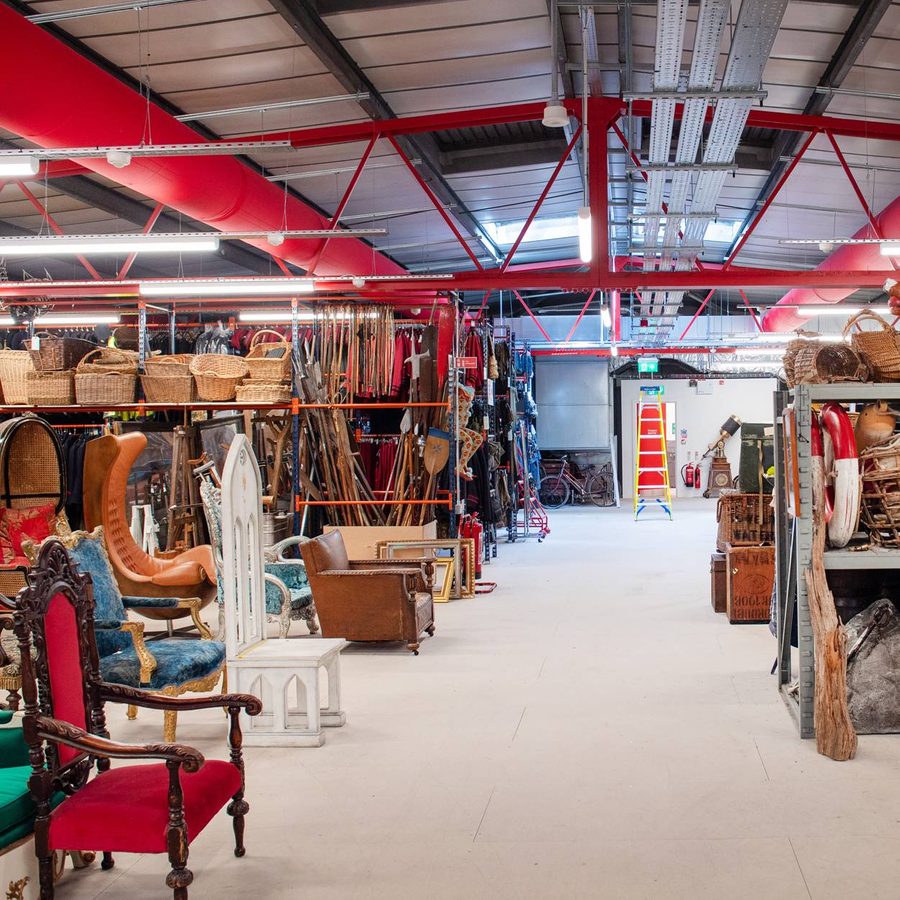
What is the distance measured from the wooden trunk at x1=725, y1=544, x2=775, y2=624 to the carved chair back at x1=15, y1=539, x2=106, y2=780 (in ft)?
16.8

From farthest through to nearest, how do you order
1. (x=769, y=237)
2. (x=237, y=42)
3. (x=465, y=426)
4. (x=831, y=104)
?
1. (x=769, y=237)
2. (x=465, y=426)
3. (x=831, y=104)
4. (x=237, y=42)

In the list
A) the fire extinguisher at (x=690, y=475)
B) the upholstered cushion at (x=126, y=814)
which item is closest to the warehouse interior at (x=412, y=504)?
the upholstered cushion at (x=126, y=814)

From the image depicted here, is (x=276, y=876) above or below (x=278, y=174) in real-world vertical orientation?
below

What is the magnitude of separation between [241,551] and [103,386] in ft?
15.9

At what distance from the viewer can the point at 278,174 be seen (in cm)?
1036

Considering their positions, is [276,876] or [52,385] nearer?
[276,876]

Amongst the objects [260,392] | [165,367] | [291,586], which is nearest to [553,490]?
[260,392]

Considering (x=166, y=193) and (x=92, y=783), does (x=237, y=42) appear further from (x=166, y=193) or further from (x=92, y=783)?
(x=92, y=783)

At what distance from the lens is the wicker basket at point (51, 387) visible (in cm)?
888

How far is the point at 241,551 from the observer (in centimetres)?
465

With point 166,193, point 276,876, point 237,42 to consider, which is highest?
point 237,42

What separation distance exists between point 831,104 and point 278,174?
18.0ft

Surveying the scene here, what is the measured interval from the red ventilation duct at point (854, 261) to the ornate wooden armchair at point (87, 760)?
8676mm

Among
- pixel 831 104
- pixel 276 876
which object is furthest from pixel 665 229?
pixel 276 876
